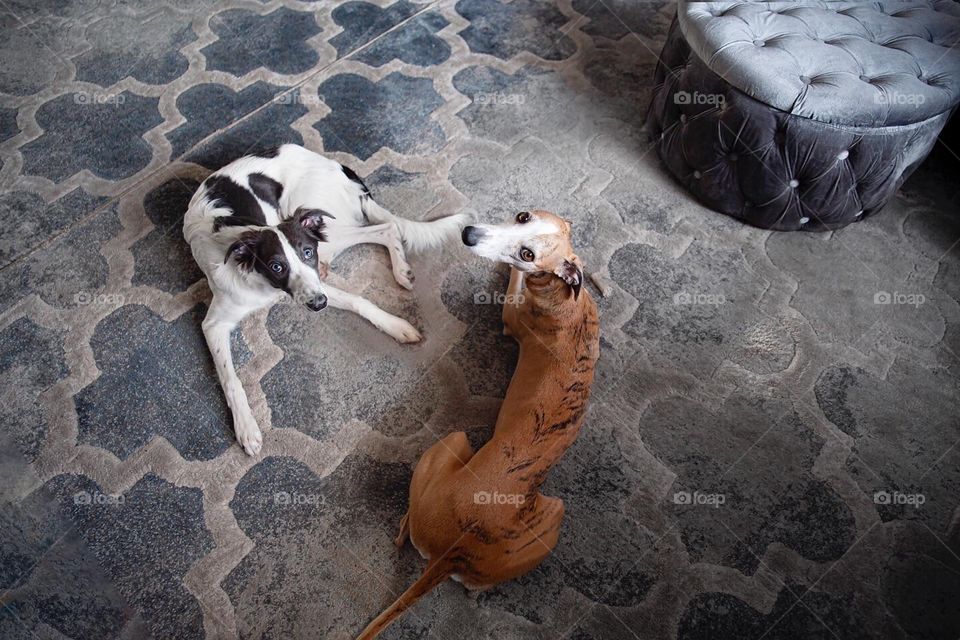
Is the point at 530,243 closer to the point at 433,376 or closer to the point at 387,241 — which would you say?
the point at 433,376

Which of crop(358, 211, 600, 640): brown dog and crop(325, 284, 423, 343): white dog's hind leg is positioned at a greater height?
crop(358, 211, 600, 640): brown dog

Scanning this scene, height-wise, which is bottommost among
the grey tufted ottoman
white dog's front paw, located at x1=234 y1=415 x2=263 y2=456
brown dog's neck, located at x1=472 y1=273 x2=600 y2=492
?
white dog's front paw, located at x1=234 y1=415 x2=263 y2=456

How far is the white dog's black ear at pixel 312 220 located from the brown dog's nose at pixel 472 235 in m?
0.48

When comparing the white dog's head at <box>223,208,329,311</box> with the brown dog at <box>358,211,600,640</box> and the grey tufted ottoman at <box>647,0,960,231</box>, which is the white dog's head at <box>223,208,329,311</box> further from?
the grey tufted ottoman at <box>647,0,960,231</box>

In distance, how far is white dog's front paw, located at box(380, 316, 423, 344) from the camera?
87.3 inches

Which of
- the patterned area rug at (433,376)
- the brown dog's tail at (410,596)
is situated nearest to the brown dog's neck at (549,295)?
the patterned area rug at (433,376)

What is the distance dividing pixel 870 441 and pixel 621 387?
0.88 m

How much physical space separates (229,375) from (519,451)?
110 cm

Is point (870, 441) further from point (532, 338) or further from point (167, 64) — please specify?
point (167, 64)

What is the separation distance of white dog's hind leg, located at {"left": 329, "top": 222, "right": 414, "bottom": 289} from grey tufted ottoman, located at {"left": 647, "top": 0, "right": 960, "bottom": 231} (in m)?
1.32

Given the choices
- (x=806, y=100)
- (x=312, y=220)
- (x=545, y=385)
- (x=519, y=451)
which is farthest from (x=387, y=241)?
(x=806, y=100)

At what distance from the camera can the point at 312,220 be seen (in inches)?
76.8

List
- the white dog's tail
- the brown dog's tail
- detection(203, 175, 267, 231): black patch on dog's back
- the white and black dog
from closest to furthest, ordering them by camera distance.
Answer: the brown dog's tail
the white and black dog
detection(203, 175, 267, 231): black patch on dog's back
the white dog's tail

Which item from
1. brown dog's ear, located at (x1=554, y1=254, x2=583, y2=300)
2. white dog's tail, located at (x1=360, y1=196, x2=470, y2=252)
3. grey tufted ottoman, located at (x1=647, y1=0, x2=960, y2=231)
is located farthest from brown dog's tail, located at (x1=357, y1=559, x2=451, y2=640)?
grey tufted ottoman, located at (x1=647, y1=0, x2=960, y2=231)
